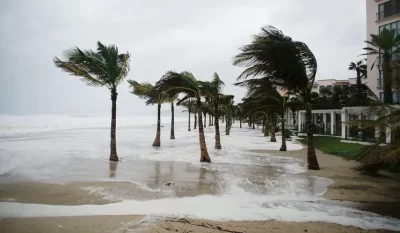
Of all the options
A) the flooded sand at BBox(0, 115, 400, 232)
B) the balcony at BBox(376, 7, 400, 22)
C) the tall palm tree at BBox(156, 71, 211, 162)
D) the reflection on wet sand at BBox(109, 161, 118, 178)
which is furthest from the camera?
the balcony at BBox(376, 7, 400, 22)

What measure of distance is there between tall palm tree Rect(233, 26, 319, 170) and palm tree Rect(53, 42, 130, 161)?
557cm

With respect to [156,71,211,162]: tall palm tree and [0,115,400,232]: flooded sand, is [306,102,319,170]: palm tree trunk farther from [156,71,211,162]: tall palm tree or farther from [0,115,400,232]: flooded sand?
[156,71,211,162]: tall palm tree

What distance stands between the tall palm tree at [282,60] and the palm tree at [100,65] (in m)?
5.57

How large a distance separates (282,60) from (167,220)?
7.44 metres

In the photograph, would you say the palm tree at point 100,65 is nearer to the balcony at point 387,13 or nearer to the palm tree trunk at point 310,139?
the palm tree trunk at point 310,139

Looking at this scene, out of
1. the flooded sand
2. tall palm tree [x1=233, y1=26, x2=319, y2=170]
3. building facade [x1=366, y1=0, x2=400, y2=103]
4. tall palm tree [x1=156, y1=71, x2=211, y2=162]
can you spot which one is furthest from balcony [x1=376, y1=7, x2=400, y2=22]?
tall palm tree [x1=156, y1=71, x2=211, y2=162]

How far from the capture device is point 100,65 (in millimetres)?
11953

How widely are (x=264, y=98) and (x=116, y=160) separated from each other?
405 inches

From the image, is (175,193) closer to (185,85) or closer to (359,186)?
(359,186)

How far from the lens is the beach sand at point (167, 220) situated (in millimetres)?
4723

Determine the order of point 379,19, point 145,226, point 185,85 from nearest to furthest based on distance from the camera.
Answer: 1. point 145,226
2. point 185,85
3. point 379,19

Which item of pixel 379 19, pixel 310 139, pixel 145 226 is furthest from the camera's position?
pixel 379 19

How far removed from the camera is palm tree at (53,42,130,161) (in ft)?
38.0

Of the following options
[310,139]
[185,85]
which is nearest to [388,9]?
[310,139]
